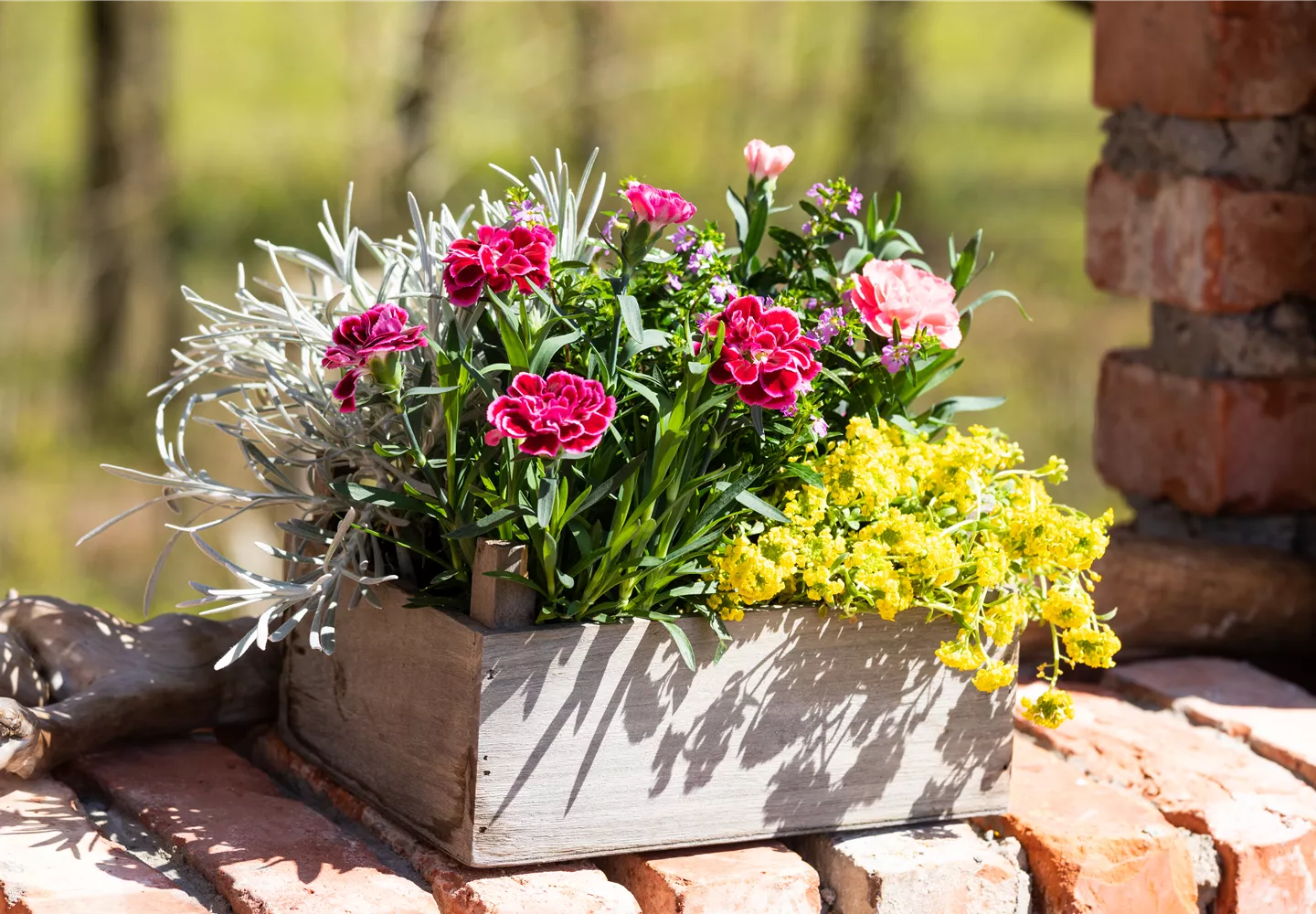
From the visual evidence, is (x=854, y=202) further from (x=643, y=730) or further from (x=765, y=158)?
(x=643, y=730)

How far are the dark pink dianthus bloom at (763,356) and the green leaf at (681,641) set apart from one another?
0.20 m

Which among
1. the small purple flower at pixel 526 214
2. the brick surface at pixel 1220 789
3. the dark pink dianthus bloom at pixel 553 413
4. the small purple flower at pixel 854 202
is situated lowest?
the brick surface at pixel 1220 789

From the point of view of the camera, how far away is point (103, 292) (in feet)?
18.1

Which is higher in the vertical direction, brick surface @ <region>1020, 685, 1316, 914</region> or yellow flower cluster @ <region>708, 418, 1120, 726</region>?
yellow flower cluster @ <region>708, 418, 1120, 726</region>

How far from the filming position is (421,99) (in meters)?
4.45

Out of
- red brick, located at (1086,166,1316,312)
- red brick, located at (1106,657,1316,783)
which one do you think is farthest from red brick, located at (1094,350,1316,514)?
red brick, located at (1106,657,1316,783)

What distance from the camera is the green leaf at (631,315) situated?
1131mm

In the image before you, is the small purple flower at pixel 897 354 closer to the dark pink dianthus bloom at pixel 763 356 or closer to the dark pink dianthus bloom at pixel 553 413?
the dark pink dianthus bloom at pixel 763 356

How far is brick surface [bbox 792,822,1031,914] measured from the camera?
4.07 feet

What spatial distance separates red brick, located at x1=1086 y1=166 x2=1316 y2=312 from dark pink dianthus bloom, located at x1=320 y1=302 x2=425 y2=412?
1.26 metres

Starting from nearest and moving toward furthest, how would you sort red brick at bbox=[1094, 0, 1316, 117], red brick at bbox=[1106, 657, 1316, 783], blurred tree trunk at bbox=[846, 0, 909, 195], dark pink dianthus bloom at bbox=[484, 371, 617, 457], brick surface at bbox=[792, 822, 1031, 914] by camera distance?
dark pink dianthus bloom at bbox=[484, 371, 617, 457], brick surface at bbox=[792, 822, 1031, 914], red brick at bbox=[1106, 657, 1316, 783], red brick at bbox=[1094, 0, 1316, 117], blurred tree trunk at bbox=[846, 0, 909, 195]

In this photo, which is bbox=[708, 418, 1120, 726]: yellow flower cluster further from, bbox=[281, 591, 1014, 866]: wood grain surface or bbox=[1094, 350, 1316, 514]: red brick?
bbox=[1094, 350, 1316, 514]: red brick

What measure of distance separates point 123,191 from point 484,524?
4.65m

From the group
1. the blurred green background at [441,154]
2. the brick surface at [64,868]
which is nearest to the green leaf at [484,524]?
the brick surface at [64,868]
